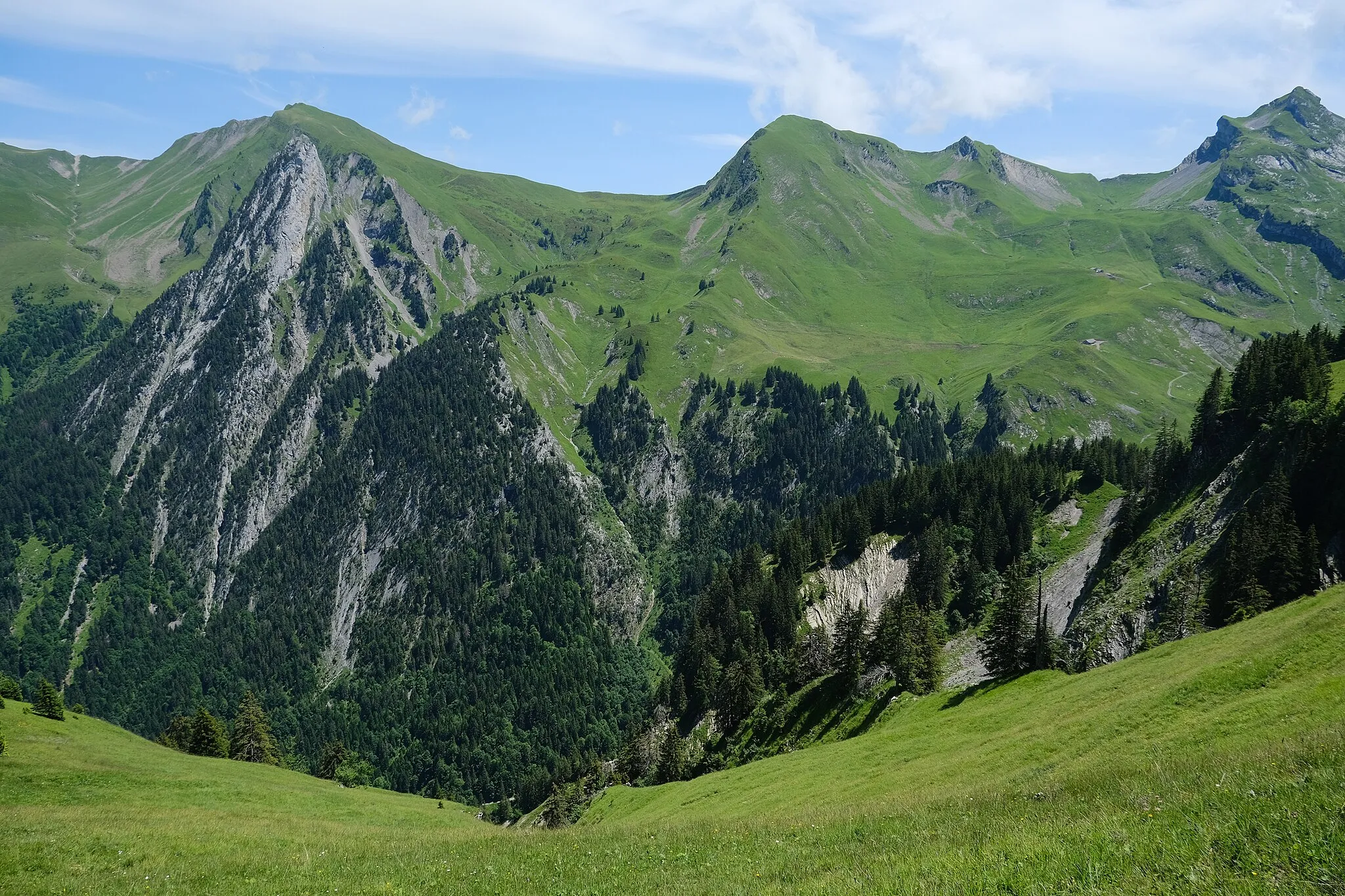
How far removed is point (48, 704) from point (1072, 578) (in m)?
132

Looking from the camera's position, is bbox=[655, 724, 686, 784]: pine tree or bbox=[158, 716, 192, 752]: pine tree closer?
bbox=[655, 724, 686, 784]: pine tree

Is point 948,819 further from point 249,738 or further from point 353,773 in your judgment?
point 353,773

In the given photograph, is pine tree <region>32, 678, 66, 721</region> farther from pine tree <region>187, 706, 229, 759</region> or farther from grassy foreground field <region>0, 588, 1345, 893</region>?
grassy foreground field <region>0, 588, 1345, 893</region>

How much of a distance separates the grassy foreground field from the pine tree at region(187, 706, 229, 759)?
42079mm

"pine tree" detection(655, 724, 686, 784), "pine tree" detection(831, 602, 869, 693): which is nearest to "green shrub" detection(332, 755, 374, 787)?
"pine tree" detection(655, 724, 686, 784)

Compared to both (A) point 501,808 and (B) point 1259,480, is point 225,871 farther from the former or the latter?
(A) point 501,808

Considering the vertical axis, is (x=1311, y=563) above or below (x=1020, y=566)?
above

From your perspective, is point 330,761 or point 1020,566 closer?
point 1020,566

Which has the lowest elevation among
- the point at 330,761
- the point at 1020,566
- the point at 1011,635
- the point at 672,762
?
the point at 330,761

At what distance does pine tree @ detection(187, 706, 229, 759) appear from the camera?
Answer: 98312 mm

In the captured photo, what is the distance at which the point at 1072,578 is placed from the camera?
116938 millimetres

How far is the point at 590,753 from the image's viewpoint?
188 meters

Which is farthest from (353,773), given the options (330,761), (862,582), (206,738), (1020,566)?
(1020,566)

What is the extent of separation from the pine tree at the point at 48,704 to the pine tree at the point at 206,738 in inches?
744
